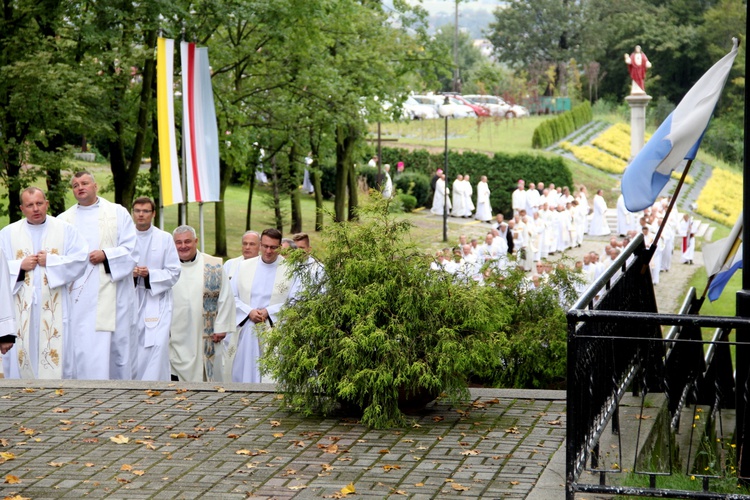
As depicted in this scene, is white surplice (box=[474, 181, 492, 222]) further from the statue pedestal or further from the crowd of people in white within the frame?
the statue pedestal

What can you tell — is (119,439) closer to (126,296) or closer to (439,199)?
(126,296)

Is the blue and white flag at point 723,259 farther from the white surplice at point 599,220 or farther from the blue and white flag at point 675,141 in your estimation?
the white surplice at point 599,220

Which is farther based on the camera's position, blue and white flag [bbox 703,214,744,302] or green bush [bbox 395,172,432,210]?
green bush [bbox 395,172,432,210]

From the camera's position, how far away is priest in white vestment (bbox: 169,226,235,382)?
10.8 m

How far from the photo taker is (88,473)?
6.54m

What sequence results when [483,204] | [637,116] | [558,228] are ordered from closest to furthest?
[558,228] → [483,204] → [637,116]

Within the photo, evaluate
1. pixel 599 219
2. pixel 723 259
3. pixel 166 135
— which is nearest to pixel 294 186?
pixel 599 219

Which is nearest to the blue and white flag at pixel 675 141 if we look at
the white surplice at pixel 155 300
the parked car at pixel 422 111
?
the white surplice at pixel 155 300

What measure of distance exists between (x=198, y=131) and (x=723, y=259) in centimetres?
849

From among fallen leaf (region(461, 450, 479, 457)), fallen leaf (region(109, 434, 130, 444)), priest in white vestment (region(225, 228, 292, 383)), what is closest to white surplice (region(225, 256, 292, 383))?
priest in white vestment (region(225, 228, 292, 383))

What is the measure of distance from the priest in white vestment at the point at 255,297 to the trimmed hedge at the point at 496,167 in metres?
41.6

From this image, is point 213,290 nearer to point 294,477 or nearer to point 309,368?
point 309,368

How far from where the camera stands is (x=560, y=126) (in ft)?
228

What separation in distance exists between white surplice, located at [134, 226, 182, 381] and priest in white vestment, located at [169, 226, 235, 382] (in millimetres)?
200
